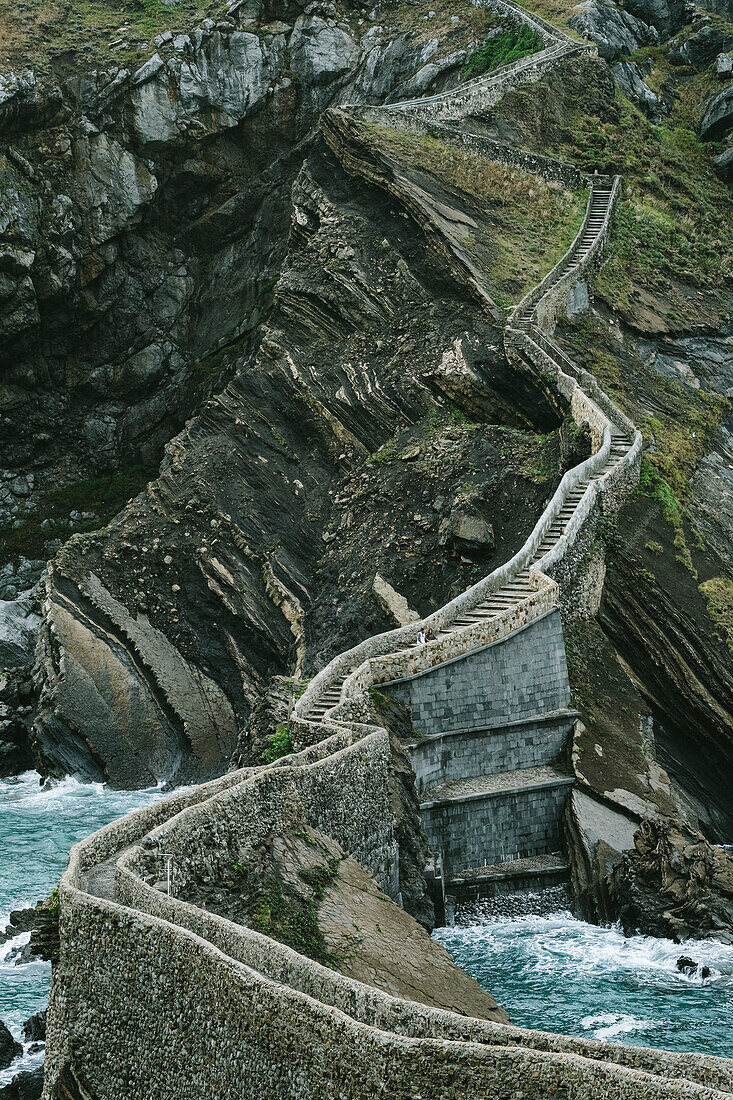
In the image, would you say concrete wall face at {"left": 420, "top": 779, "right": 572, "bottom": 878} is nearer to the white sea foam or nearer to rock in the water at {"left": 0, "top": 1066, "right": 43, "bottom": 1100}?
the white sea foam

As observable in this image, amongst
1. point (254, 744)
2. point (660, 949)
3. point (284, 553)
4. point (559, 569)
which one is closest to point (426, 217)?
point (284, 553)

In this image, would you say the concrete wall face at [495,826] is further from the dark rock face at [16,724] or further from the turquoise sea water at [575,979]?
the dark rock face at [16,724]

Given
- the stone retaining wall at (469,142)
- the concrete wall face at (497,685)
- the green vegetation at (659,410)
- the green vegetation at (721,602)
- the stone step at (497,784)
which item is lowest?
the stone step at (497,784)

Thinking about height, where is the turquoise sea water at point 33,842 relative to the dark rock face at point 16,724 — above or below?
below

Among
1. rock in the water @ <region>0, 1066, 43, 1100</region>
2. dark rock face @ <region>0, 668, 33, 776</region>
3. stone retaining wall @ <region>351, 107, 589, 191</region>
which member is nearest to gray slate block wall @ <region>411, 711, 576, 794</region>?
rock in the water @ <region>0, 1066, 43, 1100</region>

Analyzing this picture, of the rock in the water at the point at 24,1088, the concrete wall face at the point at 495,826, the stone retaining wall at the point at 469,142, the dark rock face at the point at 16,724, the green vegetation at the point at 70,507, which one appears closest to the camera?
the rock in the water at the point at 24,1088

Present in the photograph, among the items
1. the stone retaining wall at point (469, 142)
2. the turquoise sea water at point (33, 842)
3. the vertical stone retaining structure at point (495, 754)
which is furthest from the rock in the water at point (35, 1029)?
the stone retaining wall at point (469, 142)

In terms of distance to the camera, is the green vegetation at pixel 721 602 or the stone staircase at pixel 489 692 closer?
the stone staircase at pixel 489 692
